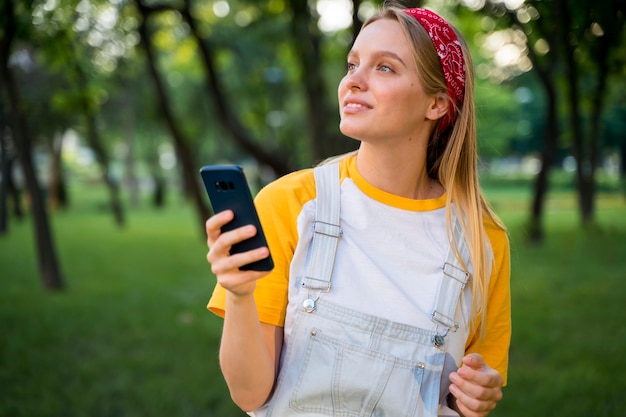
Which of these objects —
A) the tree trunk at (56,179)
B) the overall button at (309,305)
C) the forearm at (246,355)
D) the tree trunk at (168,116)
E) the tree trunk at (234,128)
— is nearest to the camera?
the forearm at (246,355)

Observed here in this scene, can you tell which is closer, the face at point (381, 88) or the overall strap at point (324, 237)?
A: the overall strap at point (324, 237)

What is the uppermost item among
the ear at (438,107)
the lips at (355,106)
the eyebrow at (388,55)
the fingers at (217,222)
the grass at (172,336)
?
the eyebrow at (388,55)

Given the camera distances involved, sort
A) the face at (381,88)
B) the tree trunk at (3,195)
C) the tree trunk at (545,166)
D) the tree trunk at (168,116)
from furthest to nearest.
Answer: the tree trunk at (3,195)
the tree trunk at (545,166)
the tree trunk at (168,116)
the face at (381,88)

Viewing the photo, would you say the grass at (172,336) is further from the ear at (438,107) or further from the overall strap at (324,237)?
the overall strap at (324,237)

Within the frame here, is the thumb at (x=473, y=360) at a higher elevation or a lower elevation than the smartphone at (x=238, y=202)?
lower

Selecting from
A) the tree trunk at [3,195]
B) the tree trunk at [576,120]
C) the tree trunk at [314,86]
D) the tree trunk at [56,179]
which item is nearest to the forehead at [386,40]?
the tree trunk at [576,120]

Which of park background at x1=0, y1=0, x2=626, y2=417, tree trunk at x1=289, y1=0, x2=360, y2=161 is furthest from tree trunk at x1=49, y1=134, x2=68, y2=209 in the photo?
tree trunk at x1=289, y1=0, x2=360, y2=161

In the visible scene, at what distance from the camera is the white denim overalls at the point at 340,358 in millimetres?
1787

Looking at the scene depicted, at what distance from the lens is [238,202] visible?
4.92 feet

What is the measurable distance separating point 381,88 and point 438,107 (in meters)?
0.26

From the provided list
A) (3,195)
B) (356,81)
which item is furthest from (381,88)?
(3,195)

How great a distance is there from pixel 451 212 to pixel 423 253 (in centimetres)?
19

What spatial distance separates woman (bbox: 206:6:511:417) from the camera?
5.88ft

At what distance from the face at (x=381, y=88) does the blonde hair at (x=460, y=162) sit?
4 centimetres
